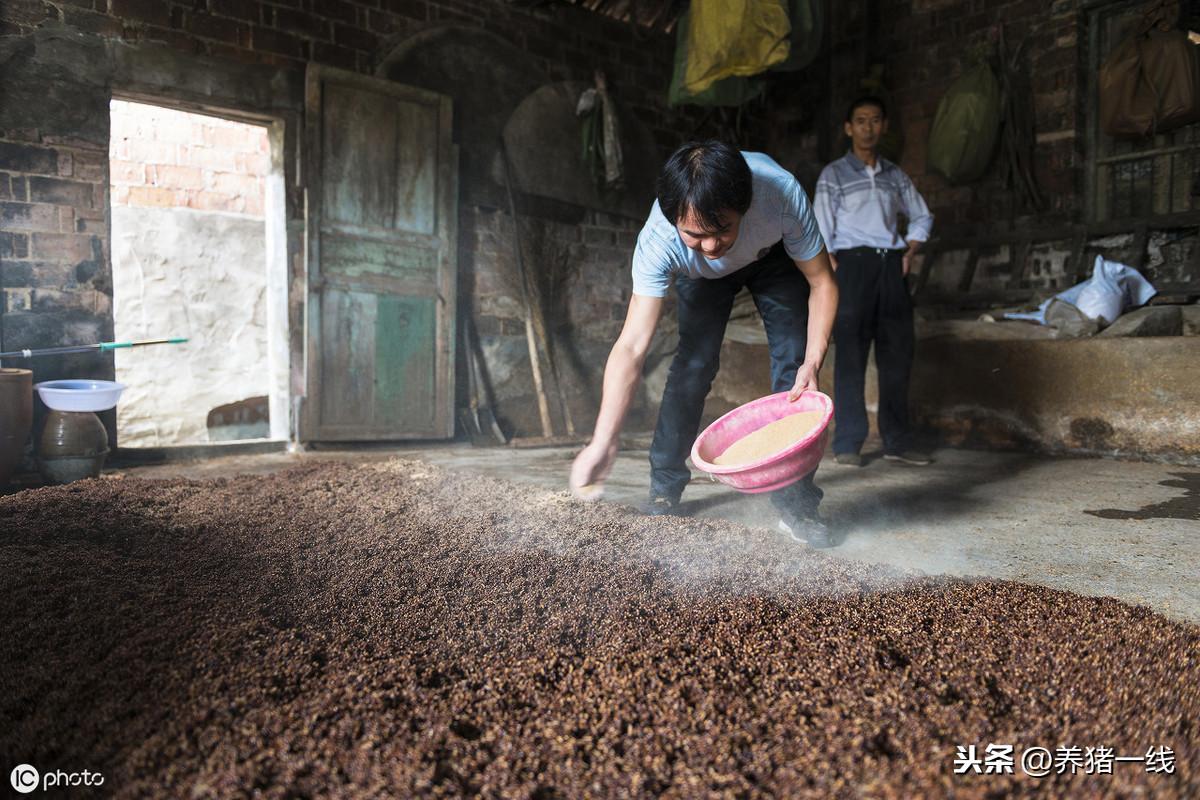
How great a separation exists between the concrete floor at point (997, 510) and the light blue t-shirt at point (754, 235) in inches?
31.0

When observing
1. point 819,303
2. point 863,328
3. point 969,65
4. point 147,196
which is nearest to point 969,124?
point 969,65

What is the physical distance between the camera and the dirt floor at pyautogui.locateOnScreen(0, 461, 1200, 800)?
0.84m

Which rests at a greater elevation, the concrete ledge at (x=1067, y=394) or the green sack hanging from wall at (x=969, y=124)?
the green sack hanging from wall at (x=969, y=124)

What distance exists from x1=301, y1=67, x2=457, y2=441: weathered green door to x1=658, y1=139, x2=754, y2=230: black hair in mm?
2867

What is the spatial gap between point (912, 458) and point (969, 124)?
113 inches

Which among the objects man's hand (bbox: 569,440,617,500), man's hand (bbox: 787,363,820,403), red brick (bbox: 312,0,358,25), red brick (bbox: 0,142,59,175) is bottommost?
man's hand (bbox: 569,440,617,500)

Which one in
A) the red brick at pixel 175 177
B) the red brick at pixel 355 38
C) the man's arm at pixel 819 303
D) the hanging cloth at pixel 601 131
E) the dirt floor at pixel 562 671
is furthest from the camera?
the red brick at pixel 175 177

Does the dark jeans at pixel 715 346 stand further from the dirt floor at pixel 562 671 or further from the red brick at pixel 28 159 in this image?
the red brick at pixel 28 159

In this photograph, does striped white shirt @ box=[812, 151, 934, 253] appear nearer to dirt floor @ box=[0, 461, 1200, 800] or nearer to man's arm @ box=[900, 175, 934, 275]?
man's arm @ box=[900, 175, 934, 275]

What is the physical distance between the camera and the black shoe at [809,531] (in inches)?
76.3

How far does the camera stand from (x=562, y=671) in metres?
1.11

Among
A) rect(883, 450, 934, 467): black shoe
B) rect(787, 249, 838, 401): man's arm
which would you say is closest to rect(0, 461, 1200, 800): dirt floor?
rect(787, 249, 838, 401): man's arm

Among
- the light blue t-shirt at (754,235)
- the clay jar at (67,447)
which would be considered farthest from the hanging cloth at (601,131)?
the clay jar at (67,447)

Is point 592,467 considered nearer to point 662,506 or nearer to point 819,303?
point 662,506
